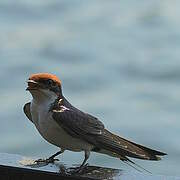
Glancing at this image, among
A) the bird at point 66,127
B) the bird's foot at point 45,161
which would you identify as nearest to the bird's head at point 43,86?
the bird at point 66,127

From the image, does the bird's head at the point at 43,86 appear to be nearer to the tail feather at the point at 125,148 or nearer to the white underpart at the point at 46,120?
the white underpart at the point at 46,120

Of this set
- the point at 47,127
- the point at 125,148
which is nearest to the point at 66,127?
the point at 47,127

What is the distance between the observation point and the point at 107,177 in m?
2.24

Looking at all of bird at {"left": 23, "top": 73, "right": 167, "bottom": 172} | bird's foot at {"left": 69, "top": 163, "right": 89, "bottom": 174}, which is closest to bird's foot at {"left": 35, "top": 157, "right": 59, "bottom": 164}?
bird at {"left": 23, "top": 73, "right": 167, "bottom": 172}

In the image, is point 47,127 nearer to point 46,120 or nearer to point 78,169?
point 46,120

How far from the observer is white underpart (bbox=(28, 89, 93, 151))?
94.5 inches

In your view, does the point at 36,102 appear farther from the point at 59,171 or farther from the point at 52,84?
the point at 59,171

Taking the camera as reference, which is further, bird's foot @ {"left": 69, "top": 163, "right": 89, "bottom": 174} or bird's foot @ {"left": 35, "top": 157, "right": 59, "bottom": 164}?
bird's foot @ {"left": 35, "top": 157, "right": 59, "bottom": 164}

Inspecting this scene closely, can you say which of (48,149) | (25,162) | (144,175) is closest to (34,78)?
(25,162)

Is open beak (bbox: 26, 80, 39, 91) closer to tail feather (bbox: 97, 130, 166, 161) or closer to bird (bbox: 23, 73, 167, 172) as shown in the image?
bird (bbox: 23, 73, 167, 172)

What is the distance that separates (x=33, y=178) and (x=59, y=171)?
9 centimetres

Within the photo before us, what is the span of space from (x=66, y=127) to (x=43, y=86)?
13 centimetres

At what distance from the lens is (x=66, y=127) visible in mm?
2434

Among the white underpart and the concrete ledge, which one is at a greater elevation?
the white underpart
